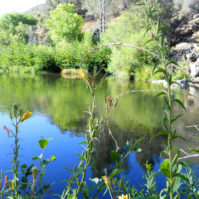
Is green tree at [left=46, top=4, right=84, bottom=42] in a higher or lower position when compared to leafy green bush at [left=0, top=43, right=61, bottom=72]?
higher

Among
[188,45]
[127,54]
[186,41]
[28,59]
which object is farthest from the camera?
[28,59]

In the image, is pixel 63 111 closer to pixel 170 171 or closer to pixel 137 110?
pixel 137 110

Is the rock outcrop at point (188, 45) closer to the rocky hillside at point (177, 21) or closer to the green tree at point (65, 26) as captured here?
the rocky hillside at point (177, 21)

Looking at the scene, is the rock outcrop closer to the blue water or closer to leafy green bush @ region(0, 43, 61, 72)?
leafy green bush @ region(0, 43, 61, 72)

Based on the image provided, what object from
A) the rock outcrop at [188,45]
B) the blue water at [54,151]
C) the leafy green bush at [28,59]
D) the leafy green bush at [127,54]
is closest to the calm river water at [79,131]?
the blue water at [54,151]

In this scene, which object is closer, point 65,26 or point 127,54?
point 127,54

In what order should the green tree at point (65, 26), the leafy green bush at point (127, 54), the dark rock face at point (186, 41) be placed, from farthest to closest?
the green tree at point (65, 26) < the leafy green bush at point (127, 54) < the dark rock face at point (186, 41)

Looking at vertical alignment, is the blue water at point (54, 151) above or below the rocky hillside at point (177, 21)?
below

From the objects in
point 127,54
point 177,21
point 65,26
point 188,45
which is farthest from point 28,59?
point 177,21

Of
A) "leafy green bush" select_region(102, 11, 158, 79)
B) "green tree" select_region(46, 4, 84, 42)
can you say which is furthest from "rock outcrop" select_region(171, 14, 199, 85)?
"green tree" select_region(46, 4, 84, 42)

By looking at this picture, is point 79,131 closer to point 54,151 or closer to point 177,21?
point 54,151

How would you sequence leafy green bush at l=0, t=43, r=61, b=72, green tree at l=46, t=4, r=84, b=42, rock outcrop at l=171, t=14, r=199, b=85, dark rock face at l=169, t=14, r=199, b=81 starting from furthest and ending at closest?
green tree at l=46, t=4, r=84, b=42 < leafy green bush at l=0, t=43, r=61, b=72 < dark rock face at l=169, t=14, r=199, b=81 < rock outcrop at l=171, t=14, r=199, b=85

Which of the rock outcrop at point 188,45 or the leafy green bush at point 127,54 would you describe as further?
the leafy green bush at point 127,54

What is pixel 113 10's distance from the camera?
3622 cm
